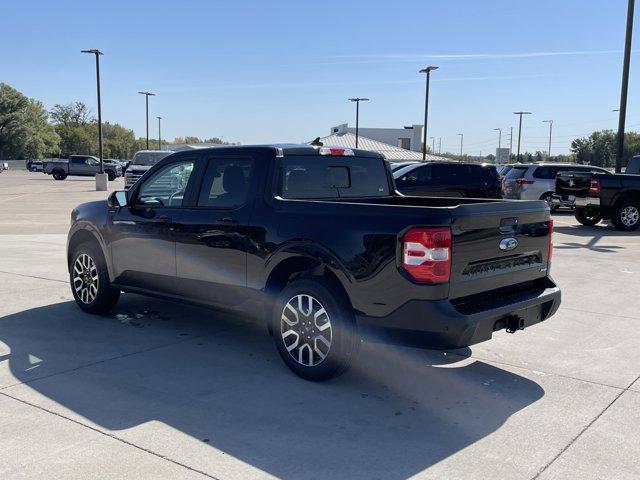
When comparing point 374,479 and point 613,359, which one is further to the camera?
point 613,359

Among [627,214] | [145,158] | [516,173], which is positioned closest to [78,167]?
[145,158]

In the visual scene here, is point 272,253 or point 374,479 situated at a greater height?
point 272,253

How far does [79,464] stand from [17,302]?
4.39 meters

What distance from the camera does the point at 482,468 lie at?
3441 millimetres

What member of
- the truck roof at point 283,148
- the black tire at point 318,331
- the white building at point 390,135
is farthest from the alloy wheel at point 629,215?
the white building at point 390,135

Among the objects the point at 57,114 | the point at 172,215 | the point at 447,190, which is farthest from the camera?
the point at 57,114

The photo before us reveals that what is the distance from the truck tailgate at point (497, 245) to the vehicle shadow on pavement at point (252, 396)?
835 millimetres

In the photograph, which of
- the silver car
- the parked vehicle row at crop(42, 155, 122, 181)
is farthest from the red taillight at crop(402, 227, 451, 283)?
the parked vehicle row at crop(42, 155, 122, 181)

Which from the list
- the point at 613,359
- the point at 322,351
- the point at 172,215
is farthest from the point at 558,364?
the point at 172,215

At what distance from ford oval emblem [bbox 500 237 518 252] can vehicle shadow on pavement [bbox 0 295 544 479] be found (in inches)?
41.2

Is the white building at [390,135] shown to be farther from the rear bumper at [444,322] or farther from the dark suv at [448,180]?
the rear bumper at [444,322]

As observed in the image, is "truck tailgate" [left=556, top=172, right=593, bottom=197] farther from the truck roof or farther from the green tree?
the green tree

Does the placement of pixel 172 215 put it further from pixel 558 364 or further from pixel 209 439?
pixel 558 364

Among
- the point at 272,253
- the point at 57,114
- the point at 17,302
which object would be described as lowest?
the point at 17,302
